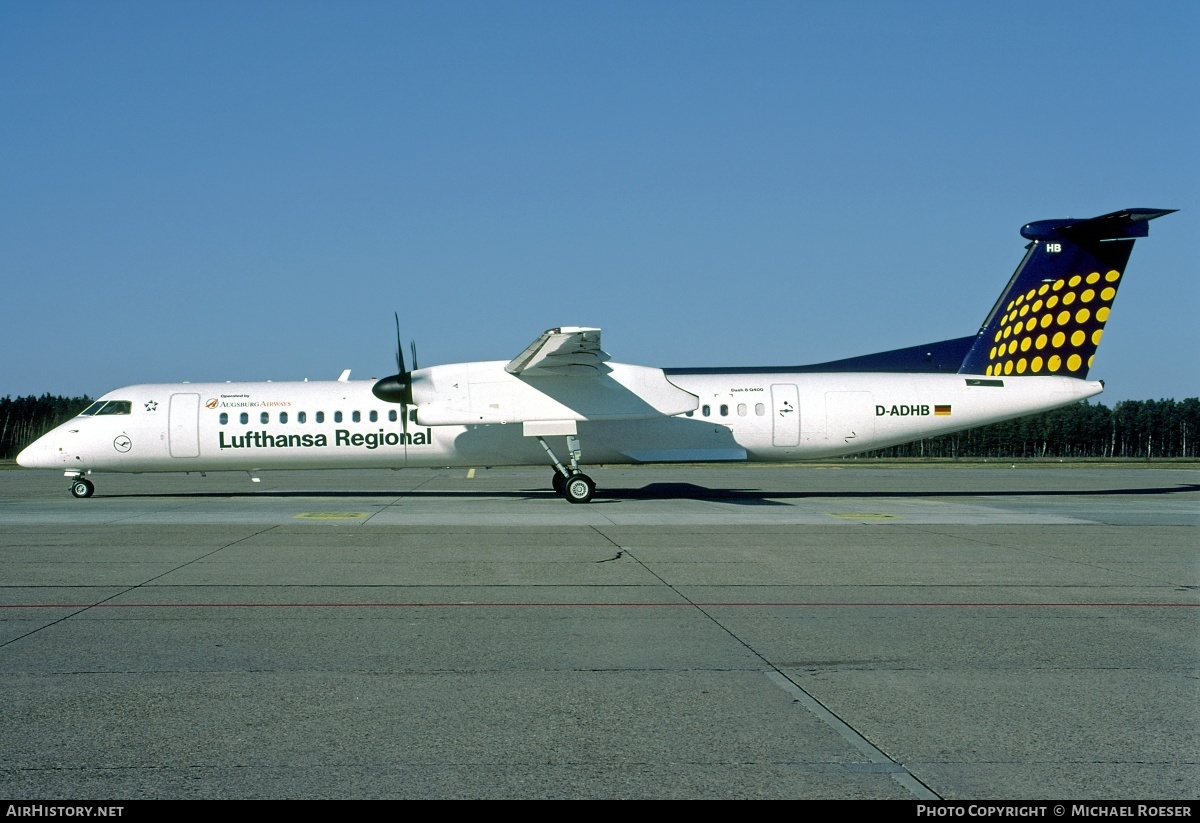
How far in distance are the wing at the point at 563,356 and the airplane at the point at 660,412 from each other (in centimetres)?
31

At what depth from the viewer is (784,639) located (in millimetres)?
7953

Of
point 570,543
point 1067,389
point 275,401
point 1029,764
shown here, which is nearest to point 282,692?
point 1029,764

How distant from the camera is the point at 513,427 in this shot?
23.5 m

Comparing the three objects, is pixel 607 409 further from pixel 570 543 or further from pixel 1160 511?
pixel 1160 511

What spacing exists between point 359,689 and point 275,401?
1880 centimetres

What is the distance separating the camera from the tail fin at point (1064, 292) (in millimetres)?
23078

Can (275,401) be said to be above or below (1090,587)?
above

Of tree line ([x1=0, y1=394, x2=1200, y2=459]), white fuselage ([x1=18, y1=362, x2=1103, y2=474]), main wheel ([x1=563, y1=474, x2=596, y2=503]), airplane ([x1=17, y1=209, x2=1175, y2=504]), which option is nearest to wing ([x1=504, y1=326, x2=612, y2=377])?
airplane ([x1=17, y1=209, x2=1175, y2=504])

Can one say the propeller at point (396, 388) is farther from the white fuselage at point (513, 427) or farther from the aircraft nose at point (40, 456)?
the aircraft nose at point (40, 456)

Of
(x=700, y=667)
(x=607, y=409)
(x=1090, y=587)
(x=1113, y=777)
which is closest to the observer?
(x=1113, y=777)

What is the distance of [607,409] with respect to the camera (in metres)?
22.8

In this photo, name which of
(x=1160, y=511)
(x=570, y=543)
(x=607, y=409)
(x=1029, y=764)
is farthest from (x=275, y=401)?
(x=1029, y=764)

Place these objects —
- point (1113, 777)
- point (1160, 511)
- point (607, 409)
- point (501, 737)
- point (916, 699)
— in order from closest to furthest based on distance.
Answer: point (1113, 777) < point (501, 737) < point (916, 699) < point (1160, 511) < point (607, 409)
